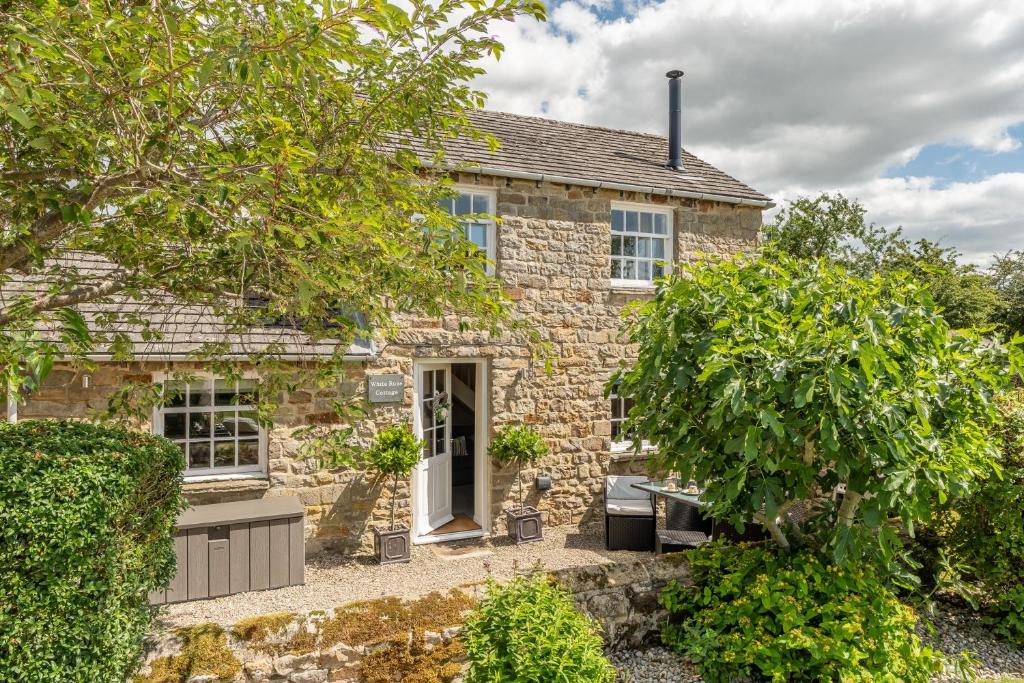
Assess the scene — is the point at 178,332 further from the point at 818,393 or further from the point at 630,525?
the point at 818,393

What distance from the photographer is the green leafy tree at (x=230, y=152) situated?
2.57 meters

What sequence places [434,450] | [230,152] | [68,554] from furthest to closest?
[434,450], [230,152], [68,554]

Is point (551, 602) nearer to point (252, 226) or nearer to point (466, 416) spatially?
point (252, 226)

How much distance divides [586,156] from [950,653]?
8.97 meters

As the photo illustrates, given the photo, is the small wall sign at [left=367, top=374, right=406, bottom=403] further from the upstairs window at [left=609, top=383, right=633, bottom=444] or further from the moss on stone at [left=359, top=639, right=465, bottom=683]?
the moss on stone at [left=359, top=639, right=465, bottom=683]

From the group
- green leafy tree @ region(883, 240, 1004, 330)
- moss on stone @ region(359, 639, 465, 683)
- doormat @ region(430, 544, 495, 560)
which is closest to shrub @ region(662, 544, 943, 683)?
moss on stone @ region(359, 639, 465, 683)

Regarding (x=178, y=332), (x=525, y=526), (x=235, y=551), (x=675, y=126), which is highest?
(x=675, y=126)

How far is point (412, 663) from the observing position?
13.4ft

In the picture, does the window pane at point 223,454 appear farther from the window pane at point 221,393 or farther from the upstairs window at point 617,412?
the upstairs window at point 617,412

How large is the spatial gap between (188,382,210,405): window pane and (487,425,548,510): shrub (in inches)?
161

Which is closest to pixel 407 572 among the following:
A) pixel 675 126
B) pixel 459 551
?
pixel 459 551

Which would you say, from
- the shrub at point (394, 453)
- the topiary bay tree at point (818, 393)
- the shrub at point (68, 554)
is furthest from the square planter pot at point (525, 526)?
the shrub at point (68, 554)

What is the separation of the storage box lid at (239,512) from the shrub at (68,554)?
2.54 metres

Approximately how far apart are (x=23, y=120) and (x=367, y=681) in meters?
3.77
